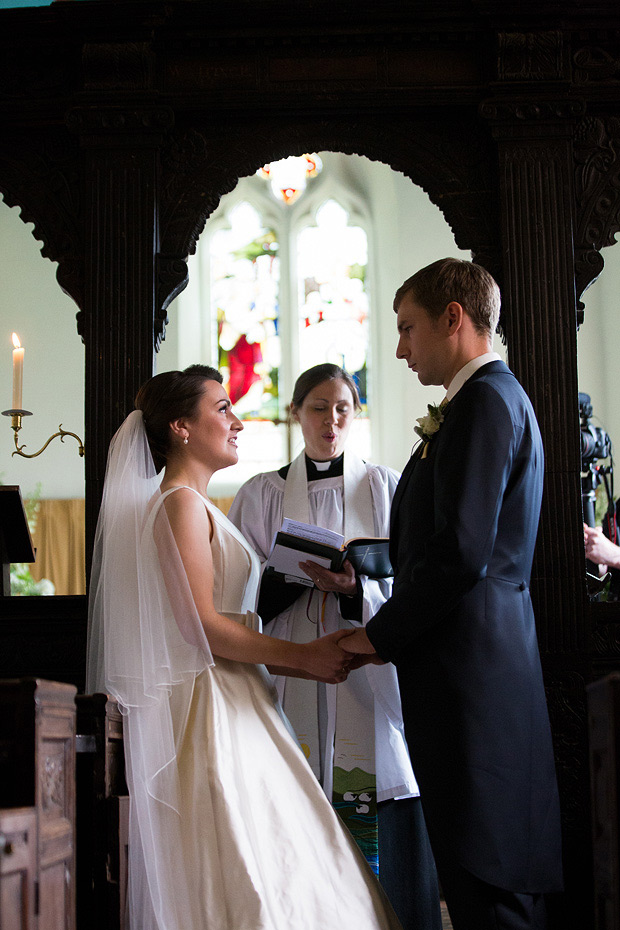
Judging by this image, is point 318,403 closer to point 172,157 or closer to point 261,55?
point 172,157

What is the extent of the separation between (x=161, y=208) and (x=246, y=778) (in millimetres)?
2412

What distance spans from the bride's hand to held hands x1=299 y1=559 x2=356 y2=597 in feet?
1.54

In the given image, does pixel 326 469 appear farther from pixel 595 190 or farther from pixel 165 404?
pixel 595 190

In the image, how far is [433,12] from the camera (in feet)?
13.5

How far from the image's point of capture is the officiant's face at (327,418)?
4.35 metres

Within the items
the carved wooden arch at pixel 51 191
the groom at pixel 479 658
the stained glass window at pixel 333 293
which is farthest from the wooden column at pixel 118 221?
the stained glass window at pixel 333 293

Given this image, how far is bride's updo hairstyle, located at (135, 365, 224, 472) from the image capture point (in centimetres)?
341

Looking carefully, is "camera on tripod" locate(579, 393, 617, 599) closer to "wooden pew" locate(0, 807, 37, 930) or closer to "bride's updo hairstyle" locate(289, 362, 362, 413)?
"bride's updo hairstyle" locate(289, 362, 362, 413)

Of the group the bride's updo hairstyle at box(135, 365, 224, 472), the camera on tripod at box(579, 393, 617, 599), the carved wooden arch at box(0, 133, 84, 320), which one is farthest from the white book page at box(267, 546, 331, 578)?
the camera on tripod at box(579, 393, 617, 599)

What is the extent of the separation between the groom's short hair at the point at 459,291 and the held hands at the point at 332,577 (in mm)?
1071

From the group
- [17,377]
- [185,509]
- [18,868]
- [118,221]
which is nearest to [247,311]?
[17,377]

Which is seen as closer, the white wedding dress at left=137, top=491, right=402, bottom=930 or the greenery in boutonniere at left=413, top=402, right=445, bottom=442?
the white wedding dress at left=137, top=491, right=402, bottom=930

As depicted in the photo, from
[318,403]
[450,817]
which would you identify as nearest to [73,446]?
[318,403]

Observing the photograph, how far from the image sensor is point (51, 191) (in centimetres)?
419
